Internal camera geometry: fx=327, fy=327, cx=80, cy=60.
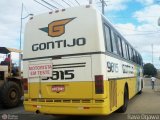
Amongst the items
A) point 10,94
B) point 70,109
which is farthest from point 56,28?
point 10,94

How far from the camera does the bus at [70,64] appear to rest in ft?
29.7

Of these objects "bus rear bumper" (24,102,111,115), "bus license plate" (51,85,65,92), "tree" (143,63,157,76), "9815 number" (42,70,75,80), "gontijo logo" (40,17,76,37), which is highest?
"tree" (143,63,157,76)

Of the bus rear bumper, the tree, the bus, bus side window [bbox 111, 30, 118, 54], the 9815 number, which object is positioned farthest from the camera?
the tree

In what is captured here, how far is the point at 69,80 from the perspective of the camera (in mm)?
9398

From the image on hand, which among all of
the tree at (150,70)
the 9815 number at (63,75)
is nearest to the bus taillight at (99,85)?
the 9815 number at (63,75)

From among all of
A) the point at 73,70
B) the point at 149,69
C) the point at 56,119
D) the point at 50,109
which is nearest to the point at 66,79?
the point at 73,70

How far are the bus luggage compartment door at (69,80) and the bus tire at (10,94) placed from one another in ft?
16.6

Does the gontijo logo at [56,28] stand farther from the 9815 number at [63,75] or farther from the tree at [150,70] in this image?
the tree at [150,70]

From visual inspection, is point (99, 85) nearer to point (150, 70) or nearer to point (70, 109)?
point (70, 109)

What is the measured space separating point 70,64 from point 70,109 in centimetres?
129

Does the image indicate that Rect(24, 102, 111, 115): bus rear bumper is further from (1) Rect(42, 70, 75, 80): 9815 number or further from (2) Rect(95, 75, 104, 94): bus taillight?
(1) Rect(42, 70, 75, 80): 9815 number

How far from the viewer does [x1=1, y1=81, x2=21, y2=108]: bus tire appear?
14328mm

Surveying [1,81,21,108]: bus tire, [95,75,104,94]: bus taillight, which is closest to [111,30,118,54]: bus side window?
[95,75,104,94]: bus taillight

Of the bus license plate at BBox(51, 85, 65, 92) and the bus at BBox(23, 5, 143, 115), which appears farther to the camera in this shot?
the bus license plate at BBox(51, 85, 65, 92)
